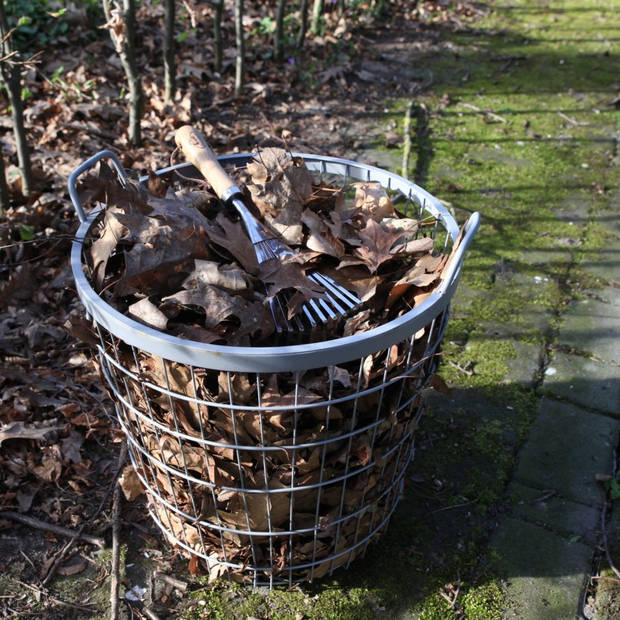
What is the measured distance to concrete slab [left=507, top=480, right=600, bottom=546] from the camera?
2.05 m

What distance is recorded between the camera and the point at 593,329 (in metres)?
2.86

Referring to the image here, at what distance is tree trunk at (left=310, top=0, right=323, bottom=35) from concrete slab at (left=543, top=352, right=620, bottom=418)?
4175 millimetres

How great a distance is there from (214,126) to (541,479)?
9.75 ft

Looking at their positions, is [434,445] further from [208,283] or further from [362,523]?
[208,283]

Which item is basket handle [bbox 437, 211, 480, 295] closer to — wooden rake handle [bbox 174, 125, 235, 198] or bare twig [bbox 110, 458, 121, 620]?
wooden rake handle [bbox 174, 125, 235, 198]

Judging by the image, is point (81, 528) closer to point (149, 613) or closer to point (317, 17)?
point (149, 613)

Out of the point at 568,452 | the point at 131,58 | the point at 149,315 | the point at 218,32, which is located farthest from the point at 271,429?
the point at 218,32

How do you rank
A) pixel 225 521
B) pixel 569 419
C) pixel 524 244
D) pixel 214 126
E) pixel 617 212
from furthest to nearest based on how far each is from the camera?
pixel 214 126
pixel 617 212
pixel 524 244
pixel 569 419
pixel 225 521

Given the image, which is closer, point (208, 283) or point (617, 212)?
point (208, 283)

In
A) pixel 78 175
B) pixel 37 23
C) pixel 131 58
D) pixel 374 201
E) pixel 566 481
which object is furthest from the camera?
pixel 37 23

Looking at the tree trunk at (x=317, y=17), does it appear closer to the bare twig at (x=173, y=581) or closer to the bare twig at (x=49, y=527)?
the bare twig at (x=49, y=527)

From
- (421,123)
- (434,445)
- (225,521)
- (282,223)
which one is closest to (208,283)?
(282,223)

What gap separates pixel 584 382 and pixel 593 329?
14.8 inches

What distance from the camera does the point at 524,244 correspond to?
335cm
